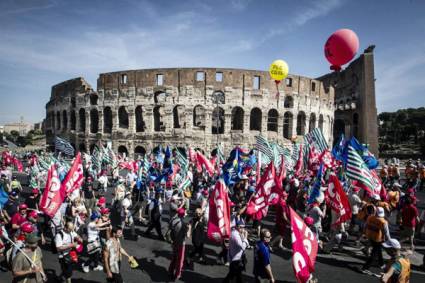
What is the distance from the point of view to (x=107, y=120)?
32438 mm

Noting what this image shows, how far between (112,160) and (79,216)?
381 inches

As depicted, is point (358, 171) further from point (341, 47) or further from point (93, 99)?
point (93, 99)

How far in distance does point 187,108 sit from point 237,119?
627cm

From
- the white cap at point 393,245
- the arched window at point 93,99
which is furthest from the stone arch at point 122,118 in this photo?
the white cap at point 393,245

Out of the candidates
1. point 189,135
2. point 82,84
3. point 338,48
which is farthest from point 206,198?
point 82,84

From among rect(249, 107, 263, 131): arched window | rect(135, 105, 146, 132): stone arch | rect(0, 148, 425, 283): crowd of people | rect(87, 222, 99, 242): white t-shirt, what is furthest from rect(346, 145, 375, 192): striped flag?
rect(135, 105, 146, 132): stone arch

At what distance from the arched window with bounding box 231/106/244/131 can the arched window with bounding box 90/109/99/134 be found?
52.8 feet

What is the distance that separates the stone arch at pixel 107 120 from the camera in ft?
103

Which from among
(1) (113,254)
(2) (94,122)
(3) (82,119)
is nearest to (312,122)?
(2) (94,122)

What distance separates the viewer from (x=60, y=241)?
5.33 metres

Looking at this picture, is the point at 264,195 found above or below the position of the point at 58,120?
below

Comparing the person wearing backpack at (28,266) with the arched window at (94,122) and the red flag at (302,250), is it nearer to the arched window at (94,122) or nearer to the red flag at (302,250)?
the red flag at (302,250)

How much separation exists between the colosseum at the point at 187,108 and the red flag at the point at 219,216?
68.2 ft

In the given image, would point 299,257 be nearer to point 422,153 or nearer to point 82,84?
point 82,84
